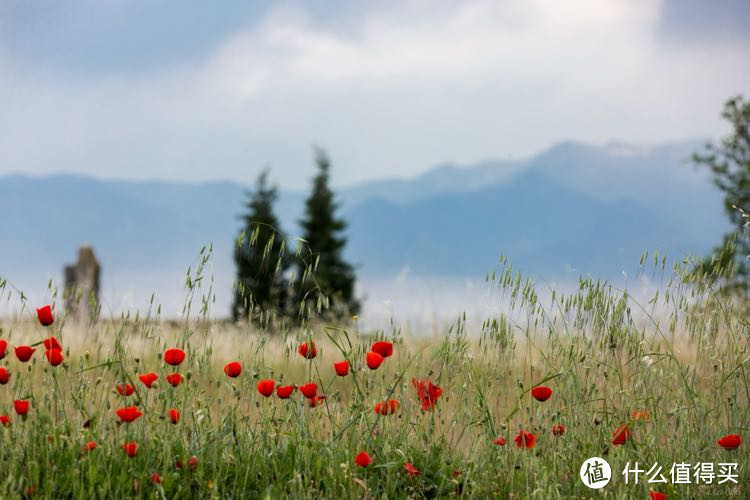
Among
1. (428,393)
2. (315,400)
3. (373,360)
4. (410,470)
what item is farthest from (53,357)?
(428,393)

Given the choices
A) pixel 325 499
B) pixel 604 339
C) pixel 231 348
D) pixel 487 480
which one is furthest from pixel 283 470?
pixel 231 348

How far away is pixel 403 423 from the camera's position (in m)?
4.03

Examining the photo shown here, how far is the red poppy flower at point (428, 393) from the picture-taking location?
3836mm

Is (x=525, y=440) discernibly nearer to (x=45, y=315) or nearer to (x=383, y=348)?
(x=383, y=348)

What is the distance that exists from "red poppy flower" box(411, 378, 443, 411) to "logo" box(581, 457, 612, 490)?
0.74 m

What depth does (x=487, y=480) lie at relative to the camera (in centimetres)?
372

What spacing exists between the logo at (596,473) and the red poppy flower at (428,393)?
742 millimetres

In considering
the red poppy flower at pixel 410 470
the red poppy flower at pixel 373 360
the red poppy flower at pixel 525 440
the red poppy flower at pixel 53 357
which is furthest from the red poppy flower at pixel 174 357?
the red poppy flower at pixel 525 440

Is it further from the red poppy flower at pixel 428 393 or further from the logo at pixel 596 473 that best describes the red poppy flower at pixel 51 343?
the logo at pixel 596 473

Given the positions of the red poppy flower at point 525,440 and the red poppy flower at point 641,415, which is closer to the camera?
the red poppy flower at point 525,440

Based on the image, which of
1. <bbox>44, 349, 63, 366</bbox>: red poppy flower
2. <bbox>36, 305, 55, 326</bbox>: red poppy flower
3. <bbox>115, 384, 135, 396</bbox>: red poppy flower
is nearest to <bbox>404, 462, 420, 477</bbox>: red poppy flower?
<bbox>115, 384, 135, 396</bbox>: red poppy flower

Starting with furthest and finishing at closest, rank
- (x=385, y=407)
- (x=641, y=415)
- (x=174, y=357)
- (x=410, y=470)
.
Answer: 1. (x=641, y=415)
2. (x=385, y=407)
3. (x=174, y=357)
4. (x=410, y=470)

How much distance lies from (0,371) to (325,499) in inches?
59.1

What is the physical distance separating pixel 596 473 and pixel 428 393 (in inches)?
33.9
